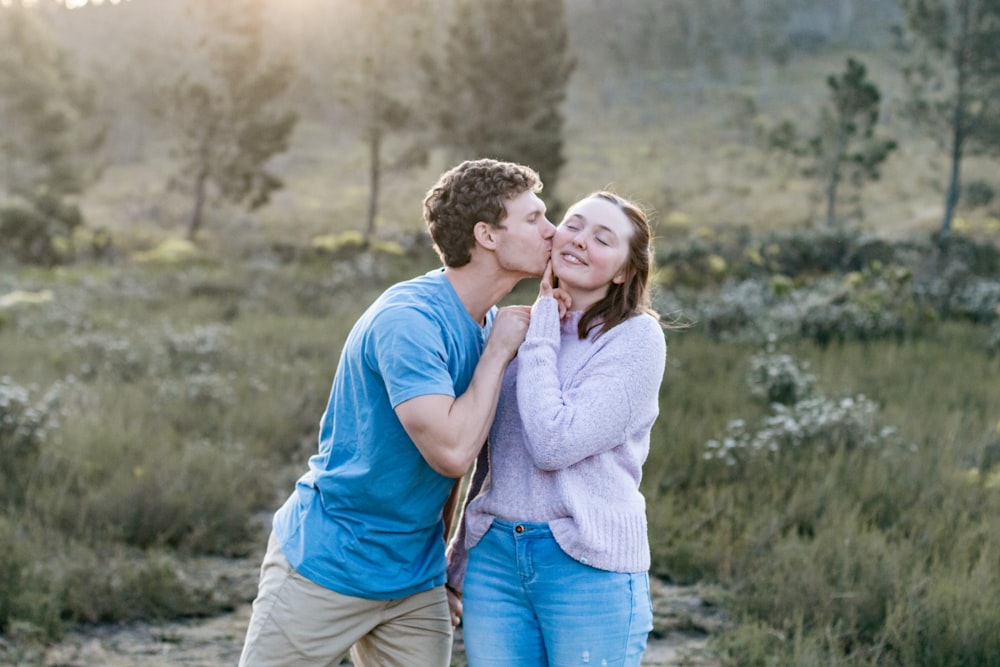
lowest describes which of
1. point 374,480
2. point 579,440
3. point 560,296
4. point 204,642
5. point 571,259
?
point 204,642

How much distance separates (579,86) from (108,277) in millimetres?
67075

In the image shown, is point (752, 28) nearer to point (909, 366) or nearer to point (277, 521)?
point (909, 366)

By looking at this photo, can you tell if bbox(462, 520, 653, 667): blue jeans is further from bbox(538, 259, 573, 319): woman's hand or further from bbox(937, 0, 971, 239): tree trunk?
bbox(937, 0, 971, 239): tree trunk

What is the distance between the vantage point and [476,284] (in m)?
2.94

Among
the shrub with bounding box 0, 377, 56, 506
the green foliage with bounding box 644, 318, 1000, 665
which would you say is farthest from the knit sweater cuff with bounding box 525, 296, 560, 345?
the shrub with bounding box 0, 377, 56, 506

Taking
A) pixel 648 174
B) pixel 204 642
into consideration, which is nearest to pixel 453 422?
pixel 204 642

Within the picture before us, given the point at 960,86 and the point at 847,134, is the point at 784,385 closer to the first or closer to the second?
the point at 960,86

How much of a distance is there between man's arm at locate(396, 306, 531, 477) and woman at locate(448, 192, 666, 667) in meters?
0.09

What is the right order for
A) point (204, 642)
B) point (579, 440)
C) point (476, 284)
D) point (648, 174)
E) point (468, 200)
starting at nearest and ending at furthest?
1. point (579, 440)
2. point (468, 200)
3. point (476, 284)
4. point (204, 642)
5. point (648, 174)

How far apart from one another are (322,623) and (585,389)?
1077 mm

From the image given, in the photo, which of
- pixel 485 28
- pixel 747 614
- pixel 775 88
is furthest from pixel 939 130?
pixel 775 88

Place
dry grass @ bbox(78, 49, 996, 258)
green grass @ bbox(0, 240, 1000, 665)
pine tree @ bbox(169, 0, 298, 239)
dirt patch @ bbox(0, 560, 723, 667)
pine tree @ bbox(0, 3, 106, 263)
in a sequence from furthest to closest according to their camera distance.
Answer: dry grass @ bbox(78, 49, 996, 258) → pine tree @ bbox(0, 3, 106, 263) → pine tree @ bbox(169, 0, 298, 239) → green grass @ bbox(0, 240, 1000, 665) → dirt patch @ bbox(0, 560, 723, 667)

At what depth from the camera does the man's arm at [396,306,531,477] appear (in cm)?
256

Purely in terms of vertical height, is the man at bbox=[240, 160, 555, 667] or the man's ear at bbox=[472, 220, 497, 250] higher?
the man's ear at bbox=[472, 220, 497, 250]
